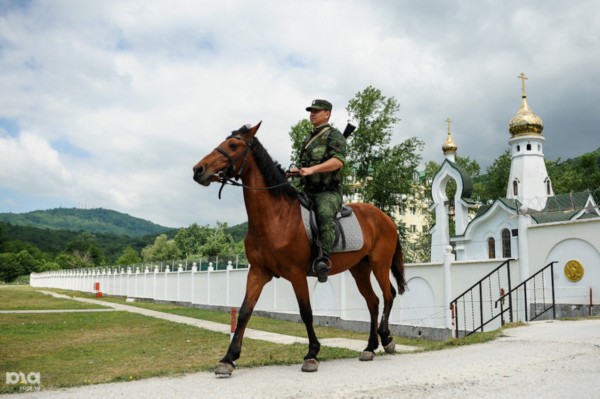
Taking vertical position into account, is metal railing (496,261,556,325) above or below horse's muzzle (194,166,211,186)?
below

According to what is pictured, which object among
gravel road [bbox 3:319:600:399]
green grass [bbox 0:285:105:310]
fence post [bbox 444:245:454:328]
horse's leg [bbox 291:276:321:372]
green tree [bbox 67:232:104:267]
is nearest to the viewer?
gravel road [bbox 3:319:600:399]

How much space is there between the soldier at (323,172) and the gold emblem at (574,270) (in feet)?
27.4

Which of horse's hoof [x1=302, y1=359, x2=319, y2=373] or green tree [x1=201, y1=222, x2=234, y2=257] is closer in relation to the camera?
horse's hoof [x1=302, y1=359, x2=319, y2=373]

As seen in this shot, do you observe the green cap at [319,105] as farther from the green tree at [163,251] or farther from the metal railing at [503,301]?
the green tree at [163,251]

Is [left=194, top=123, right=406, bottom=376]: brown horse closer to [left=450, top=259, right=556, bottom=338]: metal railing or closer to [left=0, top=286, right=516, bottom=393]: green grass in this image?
[left=0, top=286, right=516, bottom=393]: green grass

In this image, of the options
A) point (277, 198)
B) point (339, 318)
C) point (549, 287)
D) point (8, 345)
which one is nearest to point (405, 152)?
point (339, 318)

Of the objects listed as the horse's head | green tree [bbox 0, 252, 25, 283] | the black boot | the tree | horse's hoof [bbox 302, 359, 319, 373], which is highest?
the tree

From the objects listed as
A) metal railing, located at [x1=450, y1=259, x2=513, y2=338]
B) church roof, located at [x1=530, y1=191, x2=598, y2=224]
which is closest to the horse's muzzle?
metal railing, located at [x1=450, y1=259, x2=513, y2=338]

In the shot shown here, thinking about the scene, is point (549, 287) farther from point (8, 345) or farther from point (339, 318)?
point (8, 345)

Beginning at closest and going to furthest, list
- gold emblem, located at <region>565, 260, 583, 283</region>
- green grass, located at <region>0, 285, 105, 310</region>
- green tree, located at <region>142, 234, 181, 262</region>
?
gold emblem, located at <region>565, 260, 583, 283</region>, green grass, located at <region>0, 285, 105, 310</region>, green tree, located at <region>142, 234, 181, 262</region>

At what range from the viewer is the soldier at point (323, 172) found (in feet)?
20.5

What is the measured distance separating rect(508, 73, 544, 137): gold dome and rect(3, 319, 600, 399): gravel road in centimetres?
3223

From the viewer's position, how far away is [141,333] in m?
15.1

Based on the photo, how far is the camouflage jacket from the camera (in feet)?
21.5
